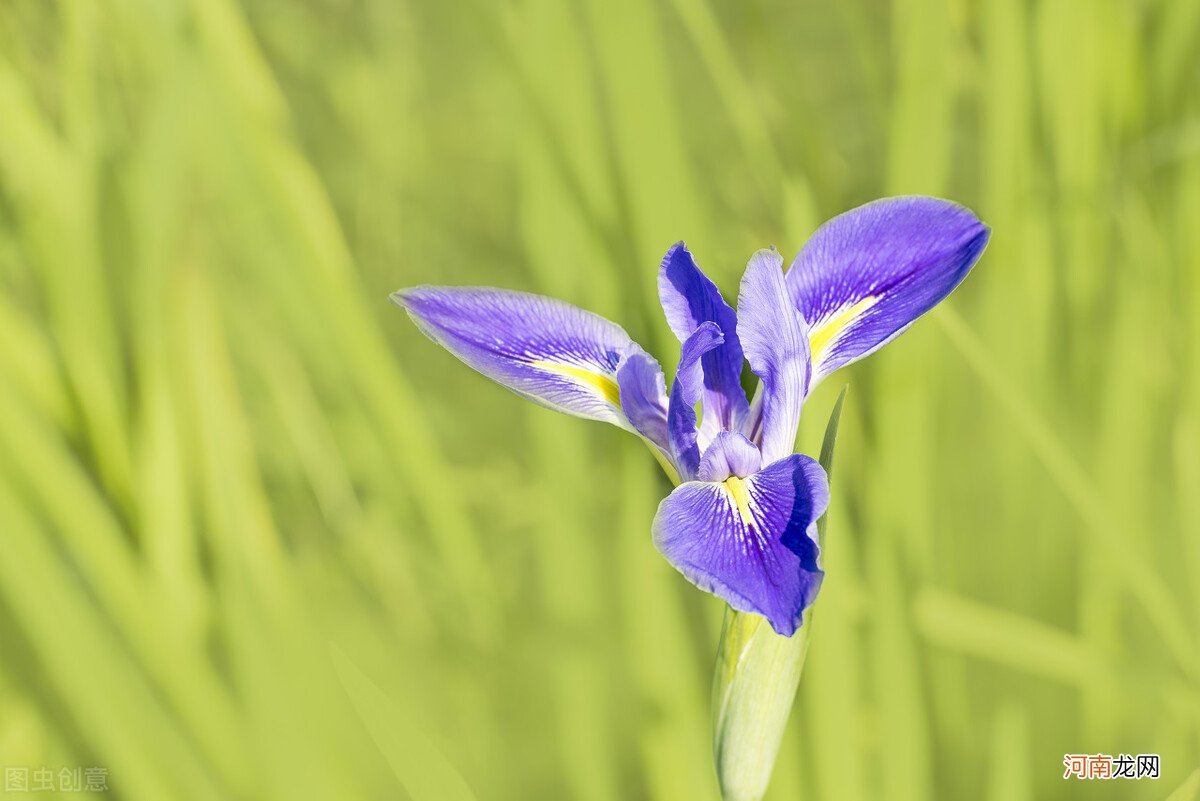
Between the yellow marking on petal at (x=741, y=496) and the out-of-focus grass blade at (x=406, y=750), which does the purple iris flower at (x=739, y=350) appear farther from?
the out-of-focus grass blade at (x=406, y=750)

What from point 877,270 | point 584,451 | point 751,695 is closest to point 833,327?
point 877,270

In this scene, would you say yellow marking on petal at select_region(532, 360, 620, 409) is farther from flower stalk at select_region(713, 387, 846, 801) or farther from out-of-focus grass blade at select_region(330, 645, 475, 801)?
out-of-focus grass blade at select_region(330, 645, 475, 801)

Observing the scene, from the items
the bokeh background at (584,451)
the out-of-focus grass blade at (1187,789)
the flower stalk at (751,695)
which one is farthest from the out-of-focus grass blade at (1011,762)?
the flower stalk at (751,695)

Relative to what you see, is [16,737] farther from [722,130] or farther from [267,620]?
[722,130]

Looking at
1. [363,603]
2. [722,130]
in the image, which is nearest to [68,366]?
[363,603]

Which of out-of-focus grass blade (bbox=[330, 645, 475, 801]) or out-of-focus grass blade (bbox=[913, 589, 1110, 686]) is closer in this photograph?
out-of-focus grass blade (bbox=[330, 645, 475, 801])

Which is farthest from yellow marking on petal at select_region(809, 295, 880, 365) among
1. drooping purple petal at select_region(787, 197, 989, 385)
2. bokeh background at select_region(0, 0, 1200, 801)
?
bokeh background at select_region(0, 0, 1200, 801)

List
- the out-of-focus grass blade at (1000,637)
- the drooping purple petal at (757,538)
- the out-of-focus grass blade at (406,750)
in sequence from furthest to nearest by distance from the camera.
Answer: the out-of-focus grass blade at (1000,637) < the out-of-focus grass blade at (406,750) < the drooping purple petal at (757,538)
